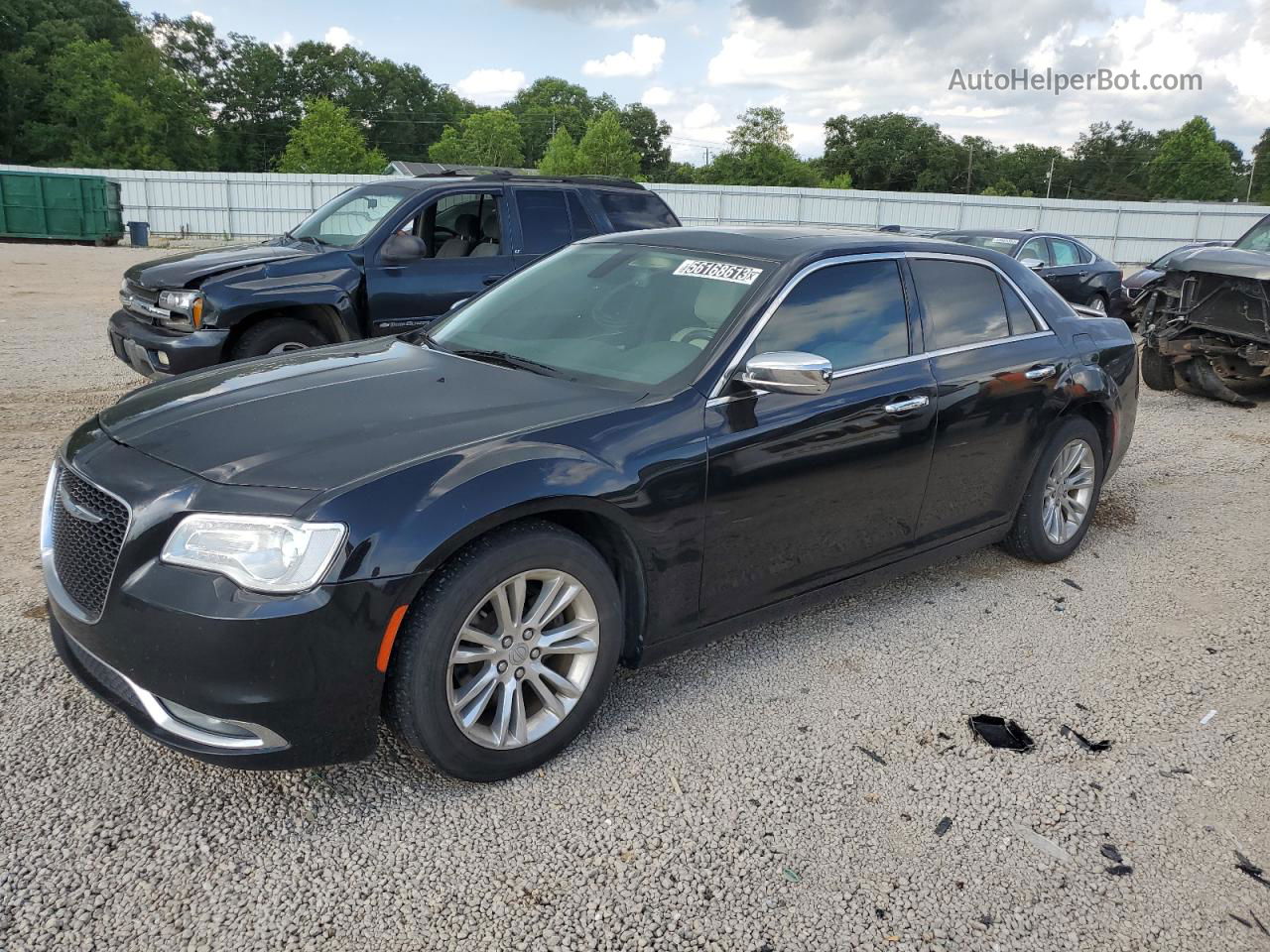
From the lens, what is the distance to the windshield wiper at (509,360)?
366 cm

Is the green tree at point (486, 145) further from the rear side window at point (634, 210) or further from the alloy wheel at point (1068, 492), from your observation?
the alloy wheel at point (1068, 492)

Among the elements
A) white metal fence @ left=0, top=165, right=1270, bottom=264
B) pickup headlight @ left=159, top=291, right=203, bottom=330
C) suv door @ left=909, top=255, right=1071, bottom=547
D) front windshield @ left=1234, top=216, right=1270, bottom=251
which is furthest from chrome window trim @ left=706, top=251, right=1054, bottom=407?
white metal fence @ left=0, top=165, right=1270, bottom=264

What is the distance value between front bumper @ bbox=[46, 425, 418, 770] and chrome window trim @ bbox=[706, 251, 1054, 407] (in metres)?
1.42

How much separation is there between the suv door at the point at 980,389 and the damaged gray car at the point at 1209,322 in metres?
5.62

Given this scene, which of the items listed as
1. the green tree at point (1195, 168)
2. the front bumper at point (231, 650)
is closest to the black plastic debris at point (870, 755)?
the front bumper at point (231, 650)

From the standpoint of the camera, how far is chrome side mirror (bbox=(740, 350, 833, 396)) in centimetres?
333

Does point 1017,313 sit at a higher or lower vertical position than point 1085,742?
higher

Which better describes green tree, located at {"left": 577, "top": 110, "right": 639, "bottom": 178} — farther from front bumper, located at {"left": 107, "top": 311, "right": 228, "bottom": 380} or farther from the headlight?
the headlight

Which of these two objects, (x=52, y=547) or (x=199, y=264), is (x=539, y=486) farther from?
(x=199, y=264)

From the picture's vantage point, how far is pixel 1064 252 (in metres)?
14.9

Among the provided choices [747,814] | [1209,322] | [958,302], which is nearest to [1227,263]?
[1209,322]

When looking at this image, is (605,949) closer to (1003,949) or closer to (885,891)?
(885,891)

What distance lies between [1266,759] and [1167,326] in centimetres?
773

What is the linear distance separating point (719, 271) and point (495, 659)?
1.84 m
